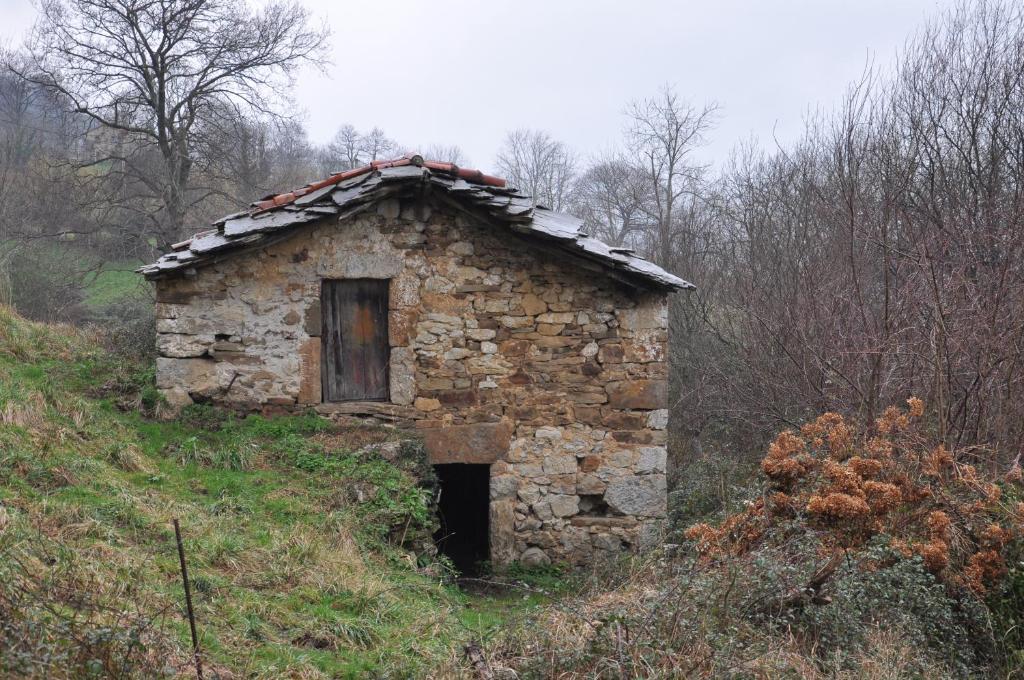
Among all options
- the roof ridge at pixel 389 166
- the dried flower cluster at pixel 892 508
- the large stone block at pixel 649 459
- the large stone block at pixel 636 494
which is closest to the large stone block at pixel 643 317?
the large stone block at pixel 649 459

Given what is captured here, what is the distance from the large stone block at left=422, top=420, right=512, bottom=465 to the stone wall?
11 mm

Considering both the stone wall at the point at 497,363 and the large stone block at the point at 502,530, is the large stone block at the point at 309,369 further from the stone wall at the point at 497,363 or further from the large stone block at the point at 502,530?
the large stone block at the point at 502,530

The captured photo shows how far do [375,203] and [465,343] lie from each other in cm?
152

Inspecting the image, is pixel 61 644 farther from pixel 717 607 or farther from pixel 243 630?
pixel 717 607

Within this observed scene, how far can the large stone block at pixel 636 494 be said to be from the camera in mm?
7027

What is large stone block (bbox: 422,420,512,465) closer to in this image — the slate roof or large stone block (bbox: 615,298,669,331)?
large stone block (bbox: 615,298,669,331)

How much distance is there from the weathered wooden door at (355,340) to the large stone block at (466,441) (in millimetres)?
655

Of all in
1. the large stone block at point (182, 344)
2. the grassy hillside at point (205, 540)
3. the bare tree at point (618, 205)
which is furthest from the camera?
the bare tree at point (618, 205)

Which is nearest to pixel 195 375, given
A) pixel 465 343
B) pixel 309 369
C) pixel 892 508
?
pixel 309 369

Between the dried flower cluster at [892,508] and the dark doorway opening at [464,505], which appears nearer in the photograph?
the dried flower cluster at [892,508]

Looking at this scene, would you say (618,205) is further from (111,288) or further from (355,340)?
(355,340)

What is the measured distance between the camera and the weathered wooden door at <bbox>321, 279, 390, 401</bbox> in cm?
695

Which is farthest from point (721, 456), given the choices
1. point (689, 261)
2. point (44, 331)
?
point (44, 331)

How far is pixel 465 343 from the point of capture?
22.7 feet
